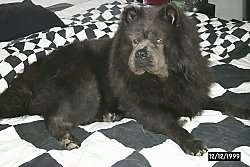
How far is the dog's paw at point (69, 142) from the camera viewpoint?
1569 mm

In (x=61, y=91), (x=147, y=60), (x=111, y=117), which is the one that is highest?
(x=147, y=60)

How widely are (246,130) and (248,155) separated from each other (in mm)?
173

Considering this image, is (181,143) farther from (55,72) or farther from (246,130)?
(55,72)

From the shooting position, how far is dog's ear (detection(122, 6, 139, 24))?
166 centimetres

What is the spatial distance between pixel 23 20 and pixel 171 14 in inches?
52.2

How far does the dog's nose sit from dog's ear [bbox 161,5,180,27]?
0.16m

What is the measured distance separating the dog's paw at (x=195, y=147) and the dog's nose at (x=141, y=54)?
39 centimetres

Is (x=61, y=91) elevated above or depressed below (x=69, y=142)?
above

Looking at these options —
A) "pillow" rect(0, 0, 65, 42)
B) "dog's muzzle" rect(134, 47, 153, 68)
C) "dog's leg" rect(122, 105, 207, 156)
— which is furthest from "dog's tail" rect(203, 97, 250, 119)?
"pillow" rect(0, 0, 65, 42)

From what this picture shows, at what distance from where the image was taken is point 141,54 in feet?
5.26

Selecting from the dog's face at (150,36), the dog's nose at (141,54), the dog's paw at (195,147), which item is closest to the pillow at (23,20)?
the dog's face at (150,36)

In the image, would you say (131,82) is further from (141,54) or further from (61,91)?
(61,91)

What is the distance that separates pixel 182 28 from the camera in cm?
163

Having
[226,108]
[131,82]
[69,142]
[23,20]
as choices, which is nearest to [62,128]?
[69,142]
